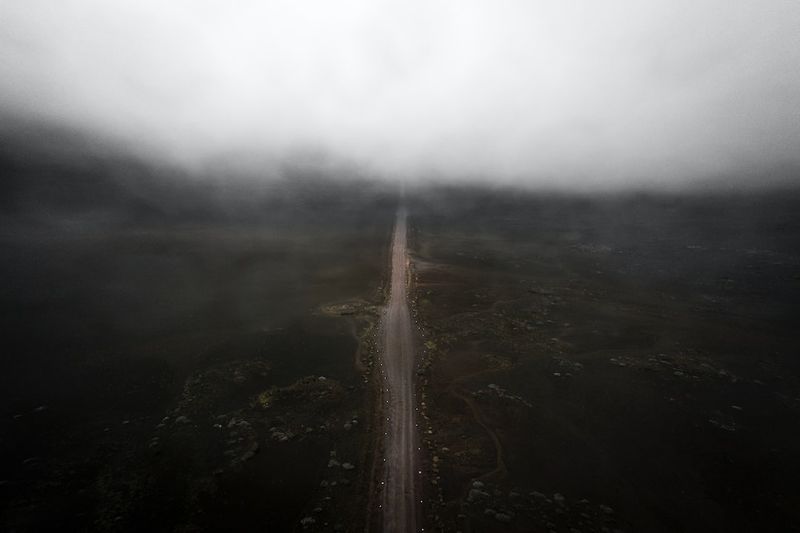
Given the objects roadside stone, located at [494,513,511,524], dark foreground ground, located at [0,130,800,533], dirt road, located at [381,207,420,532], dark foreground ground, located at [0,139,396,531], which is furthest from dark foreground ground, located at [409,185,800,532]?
dark foreground ground, located at [0,139,396,531]

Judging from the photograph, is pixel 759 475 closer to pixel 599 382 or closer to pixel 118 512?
pixel 599 382

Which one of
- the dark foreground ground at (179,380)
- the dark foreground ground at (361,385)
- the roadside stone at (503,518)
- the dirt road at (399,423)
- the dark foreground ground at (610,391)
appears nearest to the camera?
the roadside stone at (503,518)

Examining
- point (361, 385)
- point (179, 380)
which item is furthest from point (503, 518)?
point (179, 380)

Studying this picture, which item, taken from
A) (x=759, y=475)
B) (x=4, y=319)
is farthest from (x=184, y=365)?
(x=759, y=475)

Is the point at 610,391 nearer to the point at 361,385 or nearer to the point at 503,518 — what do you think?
the point at 503,518

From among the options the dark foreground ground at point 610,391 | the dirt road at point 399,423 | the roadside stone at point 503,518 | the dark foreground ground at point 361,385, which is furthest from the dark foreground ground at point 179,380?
the dark foreground ground at point 610,391

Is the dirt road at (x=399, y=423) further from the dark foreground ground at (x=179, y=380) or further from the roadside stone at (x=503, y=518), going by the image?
the roadside stone at (x=503, y=518)
